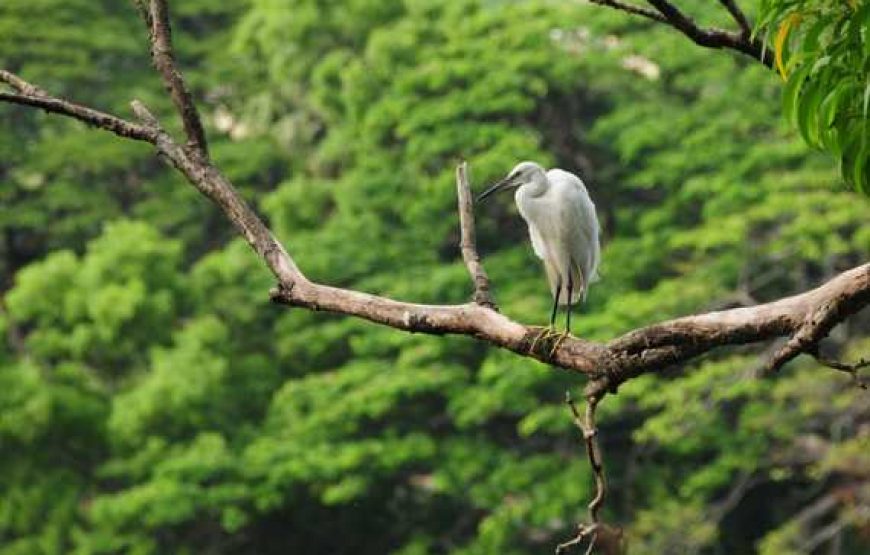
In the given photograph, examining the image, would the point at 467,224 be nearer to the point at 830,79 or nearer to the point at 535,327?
the point at 535,327

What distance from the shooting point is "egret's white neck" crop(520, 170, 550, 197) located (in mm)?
5398

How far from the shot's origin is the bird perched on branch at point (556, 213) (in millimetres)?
5418

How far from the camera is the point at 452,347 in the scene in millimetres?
16844

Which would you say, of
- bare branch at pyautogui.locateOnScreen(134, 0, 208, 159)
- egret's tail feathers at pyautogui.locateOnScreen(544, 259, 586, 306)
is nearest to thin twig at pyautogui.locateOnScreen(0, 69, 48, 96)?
bare branch at pyautogui.locateOnScreen(134, 0, 208, 159)

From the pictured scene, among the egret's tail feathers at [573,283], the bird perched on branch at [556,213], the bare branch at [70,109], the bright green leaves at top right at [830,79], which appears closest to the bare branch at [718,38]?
the bright green leaves at top right at [830,79]

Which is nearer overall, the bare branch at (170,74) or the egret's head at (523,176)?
the bare branch at (170,74)

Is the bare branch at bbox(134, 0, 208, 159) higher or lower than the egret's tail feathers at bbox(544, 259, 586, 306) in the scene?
lower

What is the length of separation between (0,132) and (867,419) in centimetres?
1207

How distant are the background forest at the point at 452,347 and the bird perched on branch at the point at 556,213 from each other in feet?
27.6

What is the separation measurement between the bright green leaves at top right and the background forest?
36.6ft

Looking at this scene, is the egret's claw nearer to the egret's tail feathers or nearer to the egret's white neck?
the egret's white neck

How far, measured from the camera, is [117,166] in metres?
22.2

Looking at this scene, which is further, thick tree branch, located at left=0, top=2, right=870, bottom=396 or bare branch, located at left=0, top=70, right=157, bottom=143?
bare branch, located at left=0, top=70, right=157, bottom=143

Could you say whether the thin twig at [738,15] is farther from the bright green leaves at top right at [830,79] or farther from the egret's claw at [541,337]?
the egret's claw at [541,337]
